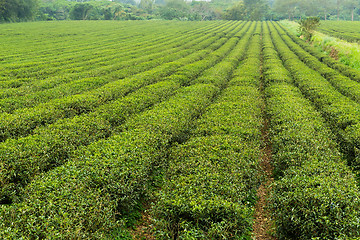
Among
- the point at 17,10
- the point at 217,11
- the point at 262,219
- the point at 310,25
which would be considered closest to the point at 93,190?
the point at 262,219

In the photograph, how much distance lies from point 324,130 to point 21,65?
28.5 metres

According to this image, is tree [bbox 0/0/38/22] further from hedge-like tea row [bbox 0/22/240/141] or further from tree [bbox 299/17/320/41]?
tree [bbox 299/17/320/41]

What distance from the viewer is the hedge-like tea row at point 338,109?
9492 mm

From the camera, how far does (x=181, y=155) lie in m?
8.33

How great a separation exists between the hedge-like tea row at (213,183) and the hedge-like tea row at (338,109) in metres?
3.81

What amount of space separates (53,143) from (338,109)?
14.1m

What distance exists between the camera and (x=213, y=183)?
6.47m

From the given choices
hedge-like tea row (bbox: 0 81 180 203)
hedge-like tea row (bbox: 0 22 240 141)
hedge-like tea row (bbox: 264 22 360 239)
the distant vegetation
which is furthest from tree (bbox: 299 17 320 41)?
the distant vegetation

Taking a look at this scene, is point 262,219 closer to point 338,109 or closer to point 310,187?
point 310,187

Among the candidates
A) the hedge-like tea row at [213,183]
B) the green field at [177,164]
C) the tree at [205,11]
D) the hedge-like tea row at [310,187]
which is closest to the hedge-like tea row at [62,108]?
the green field at [177,164]

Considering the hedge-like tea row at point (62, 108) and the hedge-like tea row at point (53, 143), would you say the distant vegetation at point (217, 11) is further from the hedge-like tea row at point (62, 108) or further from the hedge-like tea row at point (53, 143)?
the hedge-like tea row at point (53, 143)

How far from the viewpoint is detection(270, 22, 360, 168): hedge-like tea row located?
9492mm

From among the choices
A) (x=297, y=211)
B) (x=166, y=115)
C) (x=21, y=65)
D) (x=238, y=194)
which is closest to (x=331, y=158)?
(x=297, y=211)

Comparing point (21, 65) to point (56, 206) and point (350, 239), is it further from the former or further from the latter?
point (350, 239)
